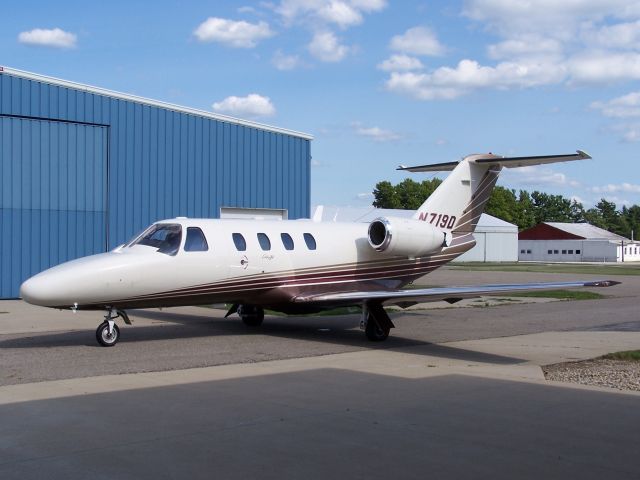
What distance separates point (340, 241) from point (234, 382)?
706 centimetres

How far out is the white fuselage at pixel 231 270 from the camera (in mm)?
12844

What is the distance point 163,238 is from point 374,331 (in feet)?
14.9

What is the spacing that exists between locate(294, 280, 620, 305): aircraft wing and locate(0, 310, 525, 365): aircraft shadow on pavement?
0.86 metres

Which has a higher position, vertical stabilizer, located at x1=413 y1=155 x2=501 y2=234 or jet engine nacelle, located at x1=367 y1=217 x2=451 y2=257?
vertical stabilizer, located at x1=413 y1=155 x2=501 y2=234

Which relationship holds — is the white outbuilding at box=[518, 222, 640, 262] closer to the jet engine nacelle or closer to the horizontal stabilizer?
the horizontal stabilizer

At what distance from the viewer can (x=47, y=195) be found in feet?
80.0

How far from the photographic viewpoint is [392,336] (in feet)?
52.5

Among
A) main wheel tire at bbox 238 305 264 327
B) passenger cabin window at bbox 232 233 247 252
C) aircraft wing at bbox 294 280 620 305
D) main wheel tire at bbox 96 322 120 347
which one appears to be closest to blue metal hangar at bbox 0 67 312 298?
main wheel tire at bbox 238 305 264 327

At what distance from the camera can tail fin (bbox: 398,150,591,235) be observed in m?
18.6

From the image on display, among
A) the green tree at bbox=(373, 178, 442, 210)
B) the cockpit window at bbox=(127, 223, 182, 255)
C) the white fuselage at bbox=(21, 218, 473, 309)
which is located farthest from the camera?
the green tree at bbox=(373, 178, 442, 210)

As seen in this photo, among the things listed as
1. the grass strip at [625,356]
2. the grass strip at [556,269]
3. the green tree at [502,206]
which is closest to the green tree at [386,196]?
the green tree at [502,206]

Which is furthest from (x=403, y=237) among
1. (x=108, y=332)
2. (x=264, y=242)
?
(x=108, y=332)

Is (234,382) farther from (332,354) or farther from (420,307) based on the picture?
(420,307)

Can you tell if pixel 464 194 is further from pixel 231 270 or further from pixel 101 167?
pixel 101 167
